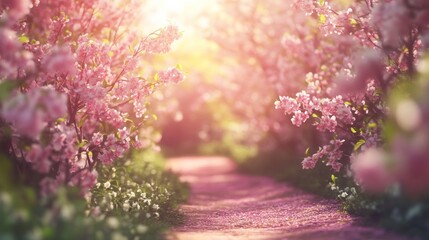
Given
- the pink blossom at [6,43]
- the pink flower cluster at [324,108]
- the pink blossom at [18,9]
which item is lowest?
the pink flower cluster at [324,108]

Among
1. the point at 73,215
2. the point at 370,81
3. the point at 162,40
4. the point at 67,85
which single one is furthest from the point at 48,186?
the point at 370,81

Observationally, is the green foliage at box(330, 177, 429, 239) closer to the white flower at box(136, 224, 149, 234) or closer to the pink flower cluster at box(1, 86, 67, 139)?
the white flower at box(136, 224, 149, 234)

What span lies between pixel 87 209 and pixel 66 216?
2.04 metres

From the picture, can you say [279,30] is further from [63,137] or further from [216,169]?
[63,137]

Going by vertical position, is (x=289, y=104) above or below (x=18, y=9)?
below

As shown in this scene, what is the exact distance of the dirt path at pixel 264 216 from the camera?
26.5ft

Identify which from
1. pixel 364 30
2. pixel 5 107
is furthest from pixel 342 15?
pixel 5 107

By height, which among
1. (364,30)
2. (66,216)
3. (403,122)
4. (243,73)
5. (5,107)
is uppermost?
(243,73)

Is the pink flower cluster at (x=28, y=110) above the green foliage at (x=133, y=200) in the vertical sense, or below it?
above

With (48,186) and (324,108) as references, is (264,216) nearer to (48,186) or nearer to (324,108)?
(324,108)

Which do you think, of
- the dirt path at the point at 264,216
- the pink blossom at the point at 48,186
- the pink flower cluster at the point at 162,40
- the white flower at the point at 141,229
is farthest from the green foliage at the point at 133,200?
the pink flower cluster at the point at 162,40

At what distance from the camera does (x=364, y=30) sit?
9562mm

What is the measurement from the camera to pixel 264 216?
34.2 feet

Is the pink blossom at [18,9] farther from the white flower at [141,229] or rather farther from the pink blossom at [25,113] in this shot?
the white flower at [141,229]
